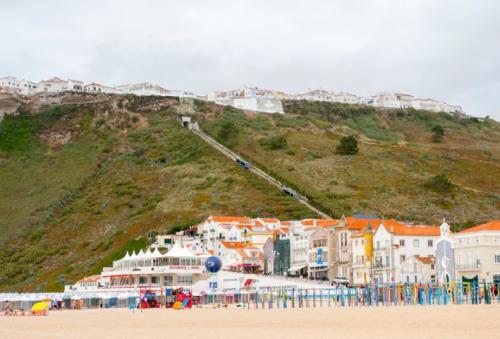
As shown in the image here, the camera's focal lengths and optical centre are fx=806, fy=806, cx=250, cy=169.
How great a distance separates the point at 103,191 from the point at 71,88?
6329cm

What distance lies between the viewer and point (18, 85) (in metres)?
184

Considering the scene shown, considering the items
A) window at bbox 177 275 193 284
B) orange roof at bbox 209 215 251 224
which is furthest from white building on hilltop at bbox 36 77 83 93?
window at bbox 177 275 193 284

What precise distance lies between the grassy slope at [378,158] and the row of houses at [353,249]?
1588 centimetres

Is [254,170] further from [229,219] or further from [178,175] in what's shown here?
[229,219]

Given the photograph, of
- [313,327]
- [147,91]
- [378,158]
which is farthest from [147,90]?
[313,327]

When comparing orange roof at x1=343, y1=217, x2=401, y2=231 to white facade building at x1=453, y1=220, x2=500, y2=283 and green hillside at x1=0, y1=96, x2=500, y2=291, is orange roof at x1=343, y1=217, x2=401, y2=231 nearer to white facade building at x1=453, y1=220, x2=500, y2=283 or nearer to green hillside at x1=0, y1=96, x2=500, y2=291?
white facade building at x1=453, y1=220, x2=500, y2=283

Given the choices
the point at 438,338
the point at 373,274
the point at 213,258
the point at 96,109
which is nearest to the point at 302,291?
the point at 373,274

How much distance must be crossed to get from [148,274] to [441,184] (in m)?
50.1

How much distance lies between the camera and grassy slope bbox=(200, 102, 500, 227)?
4313 inches

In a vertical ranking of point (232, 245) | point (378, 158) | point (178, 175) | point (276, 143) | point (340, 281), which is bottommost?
point (340, 281)

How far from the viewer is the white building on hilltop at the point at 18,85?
17688 cm

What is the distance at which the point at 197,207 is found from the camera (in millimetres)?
111750

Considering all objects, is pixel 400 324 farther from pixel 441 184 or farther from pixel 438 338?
pixel 441 184

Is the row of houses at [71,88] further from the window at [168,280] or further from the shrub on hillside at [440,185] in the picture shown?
the window at [168,280]
